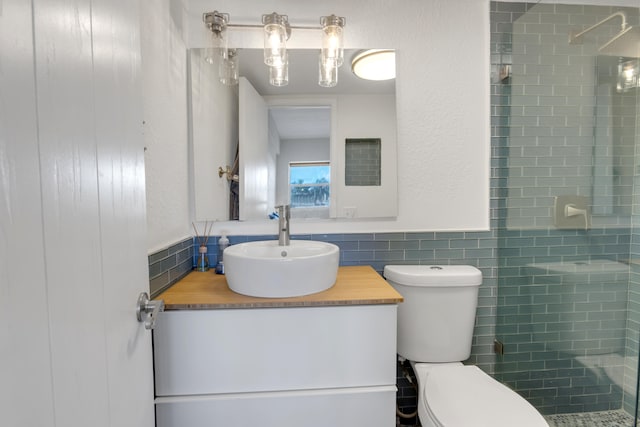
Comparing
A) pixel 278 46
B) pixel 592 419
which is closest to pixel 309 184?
pixel 278 46

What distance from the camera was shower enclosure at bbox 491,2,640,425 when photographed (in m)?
1.36

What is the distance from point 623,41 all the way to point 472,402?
1.56 meters

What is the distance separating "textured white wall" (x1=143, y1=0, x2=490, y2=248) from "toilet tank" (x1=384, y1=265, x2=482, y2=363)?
296mm

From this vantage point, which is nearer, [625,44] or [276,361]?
[276,361]

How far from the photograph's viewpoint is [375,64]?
151 cm

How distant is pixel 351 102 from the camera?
1.52m

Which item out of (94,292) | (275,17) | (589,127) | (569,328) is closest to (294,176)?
(275,17)

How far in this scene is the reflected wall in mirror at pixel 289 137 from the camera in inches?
58.6

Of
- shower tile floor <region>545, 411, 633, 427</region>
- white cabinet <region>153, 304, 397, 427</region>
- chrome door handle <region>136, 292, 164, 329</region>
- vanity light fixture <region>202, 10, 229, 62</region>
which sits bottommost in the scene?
shower tile floor <region>545, 411, 633, 427</region>

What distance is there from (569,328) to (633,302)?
0.88 ft

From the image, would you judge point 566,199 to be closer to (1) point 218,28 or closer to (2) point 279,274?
(2) point 279,274

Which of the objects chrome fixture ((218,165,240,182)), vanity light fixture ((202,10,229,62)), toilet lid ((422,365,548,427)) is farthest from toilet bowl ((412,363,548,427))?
vanity light fixture ((202,10,229,62))

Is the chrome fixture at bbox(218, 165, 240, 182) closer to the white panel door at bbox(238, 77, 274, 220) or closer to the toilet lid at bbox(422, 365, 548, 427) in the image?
the white panel door at bbox(238, 77, 274, 220)

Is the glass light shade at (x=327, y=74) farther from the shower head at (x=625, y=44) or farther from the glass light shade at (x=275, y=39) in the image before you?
the shower head at (x=625, y=44)
